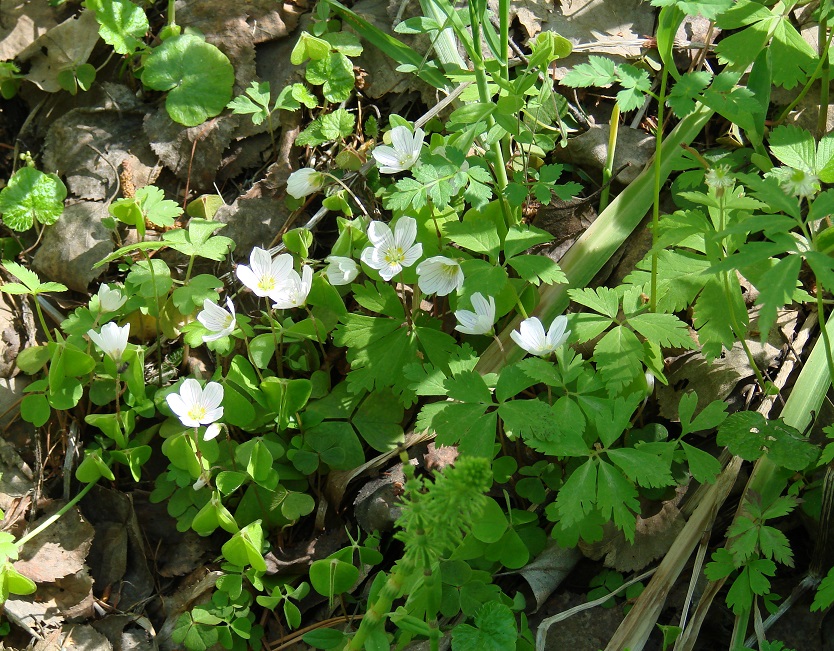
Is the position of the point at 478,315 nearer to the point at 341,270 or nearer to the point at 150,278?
the point at 341,270

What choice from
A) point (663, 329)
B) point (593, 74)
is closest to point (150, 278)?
point (593, 74)

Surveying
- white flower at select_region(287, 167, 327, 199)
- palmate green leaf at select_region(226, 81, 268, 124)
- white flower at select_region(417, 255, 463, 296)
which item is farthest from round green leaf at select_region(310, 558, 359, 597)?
palmate green leaf at select_region(226, 81, 268, 124)

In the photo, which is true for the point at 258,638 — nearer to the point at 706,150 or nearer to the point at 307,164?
the point at 307,164

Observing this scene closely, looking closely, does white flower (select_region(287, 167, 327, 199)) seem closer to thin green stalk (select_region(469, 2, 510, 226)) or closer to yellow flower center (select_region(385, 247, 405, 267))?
yellow flower center (select_region(385, 247, 405, 267))

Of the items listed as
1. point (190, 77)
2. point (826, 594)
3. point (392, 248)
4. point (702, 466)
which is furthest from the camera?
point (190, 77)

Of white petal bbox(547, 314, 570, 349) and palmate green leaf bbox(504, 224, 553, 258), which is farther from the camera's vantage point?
palmate green leaf bbox(504, 224, 553, 258)

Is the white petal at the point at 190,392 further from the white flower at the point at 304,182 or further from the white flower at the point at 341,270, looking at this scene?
the white flower at the point at 304,182
